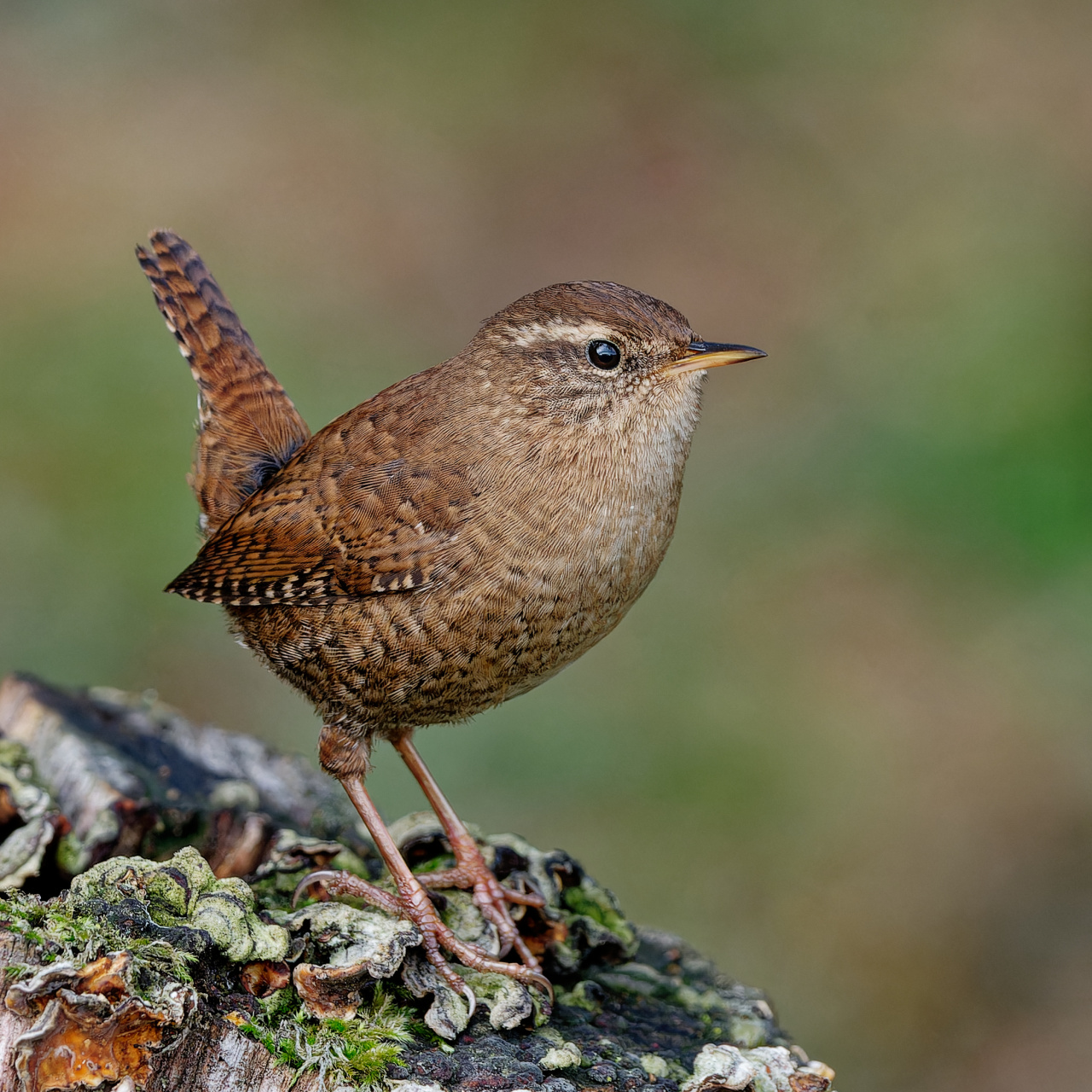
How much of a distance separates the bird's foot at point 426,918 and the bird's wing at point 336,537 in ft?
2.36

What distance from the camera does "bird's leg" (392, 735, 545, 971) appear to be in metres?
3.29

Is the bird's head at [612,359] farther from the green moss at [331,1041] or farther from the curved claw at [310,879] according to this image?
the green moss at [331,1041]

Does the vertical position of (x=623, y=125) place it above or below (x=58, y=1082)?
above

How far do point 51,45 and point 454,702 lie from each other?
798 centimetres

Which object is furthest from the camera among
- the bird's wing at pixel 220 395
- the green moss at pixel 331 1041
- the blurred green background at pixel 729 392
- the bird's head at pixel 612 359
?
the blurred green background at pixel 729 392

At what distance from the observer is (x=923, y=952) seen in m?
5.21

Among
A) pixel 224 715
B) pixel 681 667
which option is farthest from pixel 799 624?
pixel 224 715

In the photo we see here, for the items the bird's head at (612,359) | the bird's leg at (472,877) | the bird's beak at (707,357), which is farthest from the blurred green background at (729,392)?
the bird's beak at (707,357)

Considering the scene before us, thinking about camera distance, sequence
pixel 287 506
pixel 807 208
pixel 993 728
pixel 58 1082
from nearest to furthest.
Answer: pixel 58 1082 < pixel 287 506 < pixel 993 728 < pixel 807 208

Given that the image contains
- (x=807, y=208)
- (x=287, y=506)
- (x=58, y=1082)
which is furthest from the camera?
(x=807, y=208)

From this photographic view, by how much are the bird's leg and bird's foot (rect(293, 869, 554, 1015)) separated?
0.07 ft

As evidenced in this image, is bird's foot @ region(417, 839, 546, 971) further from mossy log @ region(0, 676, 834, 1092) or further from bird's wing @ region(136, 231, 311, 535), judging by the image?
bird's wing @ region(136, 231, 311, 535)

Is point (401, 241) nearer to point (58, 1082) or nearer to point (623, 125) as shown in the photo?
point (623, 125)

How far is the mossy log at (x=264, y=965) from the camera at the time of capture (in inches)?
92.0
